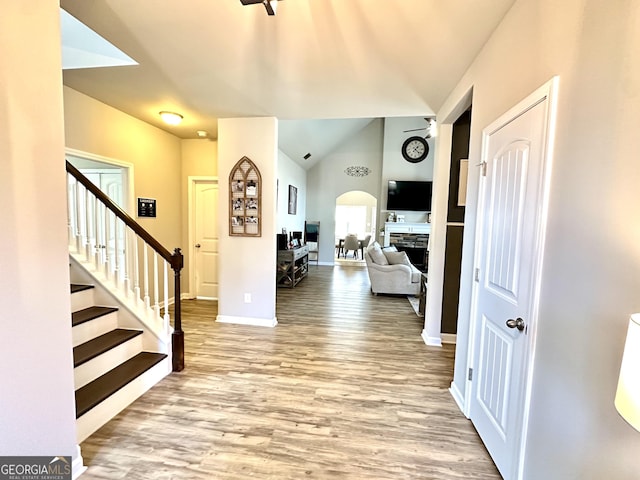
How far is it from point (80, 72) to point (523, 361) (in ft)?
13.3

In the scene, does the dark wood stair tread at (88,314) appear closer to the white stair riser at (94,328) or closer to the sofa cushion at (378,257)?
the white stair riser at (94,328)

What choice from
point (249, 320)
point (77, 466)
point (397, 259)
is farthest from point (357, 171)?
point (77, 466)

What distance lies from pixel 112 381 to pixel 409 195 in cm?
793

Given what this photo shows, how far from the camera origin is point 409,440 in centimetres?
189

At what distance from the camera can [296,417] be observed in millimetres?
2080

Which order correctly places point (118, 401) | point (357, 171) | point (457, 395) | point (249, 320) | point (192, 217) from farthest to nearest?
point (357, 171) < point (192, 217) < point (249, 320) < point (457, 395) < point (118, 401)

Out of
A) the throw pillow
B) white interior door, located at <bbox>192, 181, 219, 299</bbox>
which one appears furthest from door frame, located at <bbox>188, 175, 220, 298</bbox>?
the throw pillow

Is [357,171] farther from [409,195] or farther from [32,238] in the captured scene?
[32,238]

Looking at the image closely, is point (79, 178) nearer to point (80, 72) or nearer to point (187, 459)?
point (80, 72)

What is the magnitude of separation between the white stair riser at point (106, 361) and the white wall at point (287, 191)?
10.6ft

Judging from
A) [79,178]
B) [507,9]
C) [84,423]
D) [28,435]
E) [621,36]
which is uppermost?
[507,9]

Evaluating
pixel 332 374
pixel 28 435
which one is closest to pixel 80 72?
pixel 28 435

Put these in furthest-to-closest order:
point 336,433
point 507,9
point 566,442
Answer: point 336,433
point 507,9
point 566,442

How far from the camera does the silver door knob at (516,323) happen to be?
146cm
